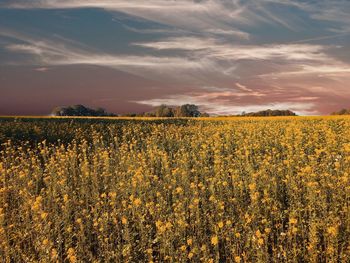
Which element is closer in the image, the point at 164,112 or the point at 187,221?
the point at 187,221

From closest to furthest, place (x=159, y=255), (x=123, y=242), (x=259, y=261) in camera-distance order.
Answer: (x=259, y=261)
(x=159, y=255)
(x=123, y=242)

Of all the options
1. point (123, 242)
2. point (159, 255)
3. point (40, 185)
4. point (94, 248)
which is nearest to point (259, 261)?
point (159, 255)

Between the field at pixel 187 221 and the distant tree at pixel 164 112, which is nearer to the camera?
the field at pixel 187 221

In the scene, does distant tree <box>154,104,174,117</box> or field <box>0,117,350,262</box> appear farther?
distant tree <box>154,104,174,117</box>

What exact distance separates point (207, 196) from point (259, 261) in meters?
3.91

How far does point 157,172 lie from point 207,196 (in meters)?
2.94

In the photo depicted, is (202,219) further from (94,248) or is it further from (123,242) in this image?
(94,248)

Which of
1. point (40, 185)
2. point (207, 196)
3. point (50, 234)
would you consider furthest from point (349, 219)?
point (40, 185)

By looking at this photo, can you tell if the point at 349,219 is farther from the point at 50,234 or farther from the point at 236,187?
the point at 50,234

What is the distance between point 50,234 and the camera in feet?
24.6

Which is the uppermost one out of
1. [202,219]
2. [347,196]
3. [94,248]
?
[347,196]

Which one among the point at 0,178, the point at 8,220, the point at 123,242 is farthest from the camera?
the point at 0,178

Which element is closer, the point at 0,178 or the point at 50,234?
the point at 50,234

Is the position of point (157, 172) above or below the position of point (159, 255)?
above
